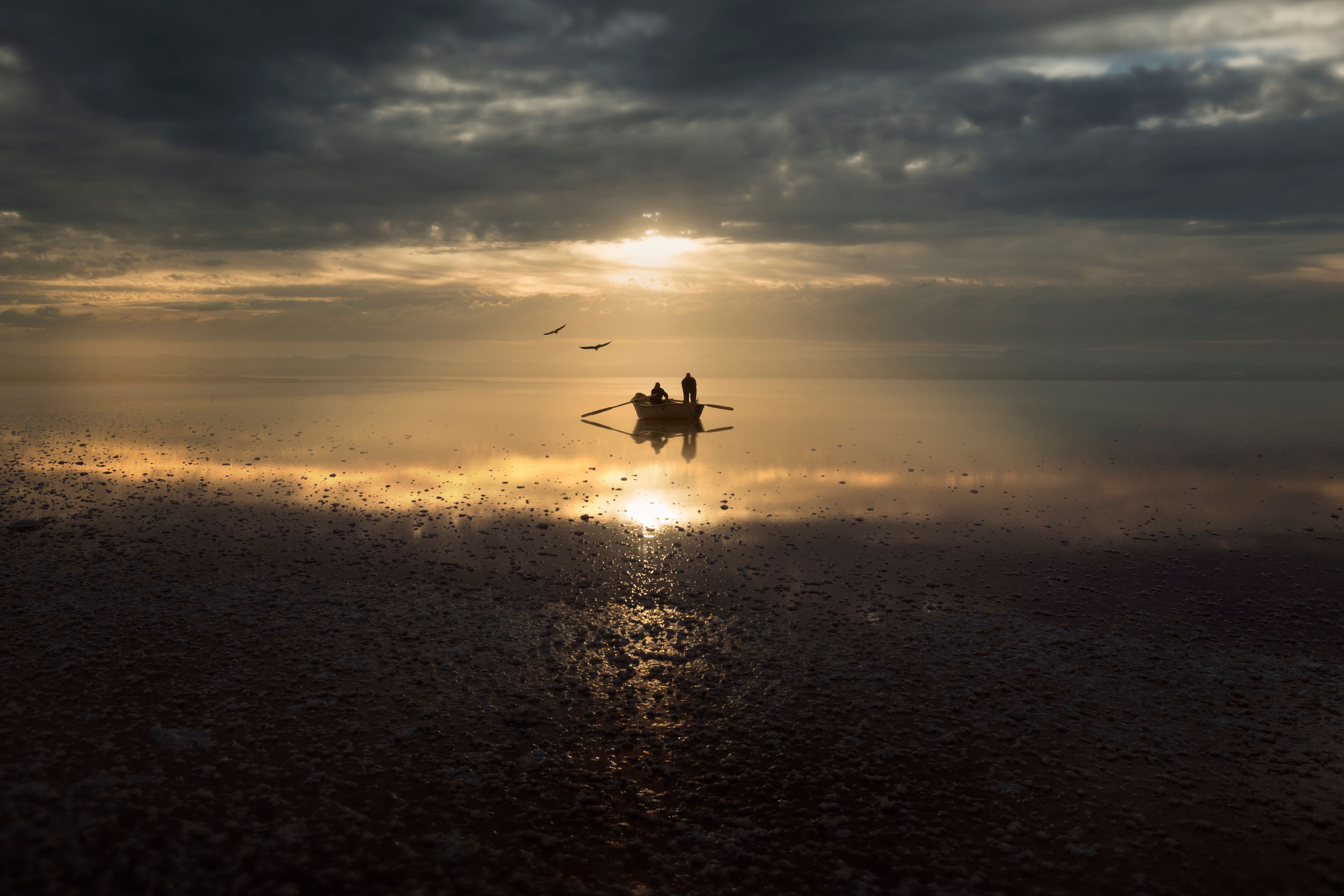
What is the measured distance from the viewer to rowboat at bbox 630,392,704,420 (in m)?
52.0

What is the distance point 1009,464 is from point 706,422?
26935 millimetres

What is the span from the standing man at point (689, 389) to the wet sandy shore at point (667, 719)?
120ft

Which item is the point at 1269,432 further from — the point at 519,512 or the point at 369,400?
the point at 369,400

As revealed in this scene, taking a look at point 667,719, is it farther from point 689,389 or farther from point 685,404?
point 689,389

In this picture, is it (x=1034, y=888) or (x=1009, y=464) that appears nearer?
(x=1034, y=888)

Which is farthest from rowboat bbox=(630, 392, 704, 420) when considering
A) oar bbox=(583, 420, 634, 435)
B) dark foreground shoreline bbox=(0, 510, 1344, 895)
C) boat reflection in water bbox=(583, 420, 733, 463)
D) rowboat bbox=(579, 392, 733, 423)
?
dark foreground shoreline bbox=(0, 510, 1344, 895)

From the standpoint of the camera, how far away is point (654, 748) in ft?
30.4

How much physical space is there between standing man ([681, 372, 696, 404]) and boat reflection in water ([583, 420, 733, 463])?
1.95 m

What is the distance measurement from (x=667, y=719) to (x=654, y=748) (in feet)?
2.23

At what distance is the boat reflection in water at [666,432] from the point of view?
39469 mm

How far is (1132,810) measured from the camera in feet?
26.6

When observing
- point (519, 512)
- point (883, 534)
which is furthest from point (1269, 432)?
point (519, 512)

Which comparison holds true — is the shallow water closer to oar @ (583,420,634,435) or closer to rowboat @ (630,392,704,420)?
oar @ (583,420,634,435)

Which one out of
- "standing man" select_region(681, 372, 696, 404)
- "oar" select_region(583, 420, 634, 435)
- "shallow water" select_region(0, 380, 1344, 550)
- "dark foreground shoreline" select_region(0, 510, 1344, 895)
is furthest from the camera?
"standing man" select_region(681, 372, 696, 404)
